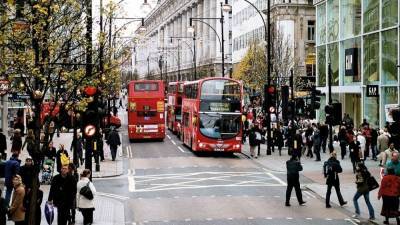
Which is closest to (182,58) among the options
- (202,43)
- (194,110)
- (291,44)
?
(202,43)

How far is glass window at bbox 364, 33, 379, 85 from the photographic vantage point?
41.2 m

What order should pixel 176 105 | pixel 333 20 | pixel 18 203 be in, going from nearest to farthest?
pixel 18 203
pixel 333 20
pixel 176 105

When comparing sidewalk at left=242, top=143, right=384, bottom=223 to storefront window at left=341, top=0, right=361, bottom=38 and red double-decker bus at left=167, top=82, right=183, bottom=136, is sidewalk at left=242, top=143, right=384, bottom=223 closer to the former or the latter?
storefront window at left=341, top=0, right=361, bottom=38

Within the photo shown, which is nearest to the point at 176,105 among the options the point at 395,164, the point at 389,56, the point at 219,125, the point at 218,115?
the point at 219,125

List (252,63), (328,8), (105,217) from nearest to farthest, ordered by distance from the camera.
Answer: (105,217), (328,8), (252,63)

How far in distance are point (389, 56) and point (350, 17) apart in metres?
7.62

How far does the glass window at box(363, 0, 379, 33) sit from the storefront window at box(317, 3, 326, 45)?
30.9ft

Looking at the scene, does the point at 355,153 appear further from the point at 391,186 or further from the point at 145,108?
the point at 145,108

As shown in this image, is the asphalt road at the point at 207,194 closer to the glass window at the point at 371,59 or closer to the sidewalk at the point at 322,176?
the sidewalk at the point at 322,176

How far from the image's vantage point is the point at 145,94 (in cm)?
4616

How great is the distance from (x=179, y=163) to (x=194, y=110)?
415 cm

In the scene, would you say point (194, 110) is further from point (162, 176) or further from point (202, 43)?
point (202, 43)

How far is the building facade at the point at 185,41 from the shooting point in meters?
103

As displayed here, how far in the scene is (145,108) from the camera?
46.0 meters
